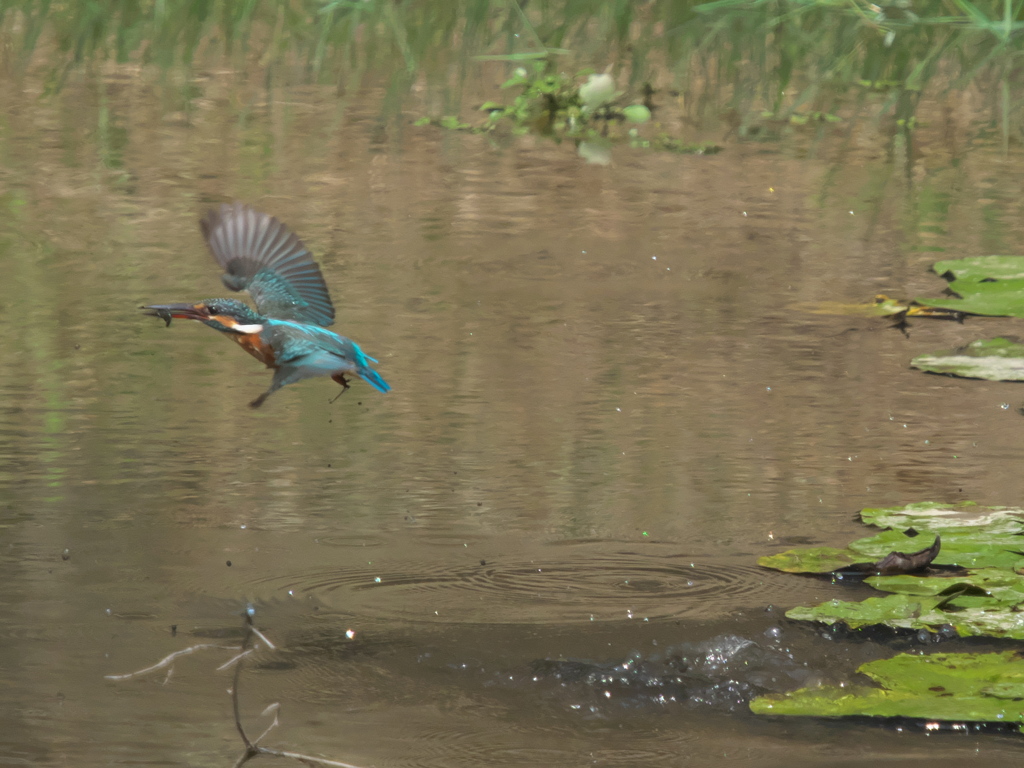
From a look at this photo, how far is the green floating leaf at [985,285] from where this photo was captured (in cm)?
471

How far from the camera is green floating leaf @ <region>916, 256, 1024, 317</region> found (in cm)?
471

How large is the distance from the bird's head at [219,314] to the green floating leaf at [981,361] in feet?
7.28

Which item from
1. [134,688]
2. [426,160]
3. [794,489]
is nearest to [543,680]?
[134,688]

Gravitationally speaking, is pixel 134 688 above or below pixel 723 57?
below

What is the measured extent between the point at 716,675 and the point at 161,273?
284 centimetres

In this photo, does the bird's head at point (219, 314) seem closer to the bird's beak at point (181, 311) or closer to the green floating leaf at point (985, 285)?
the bird's beak at point (181, 311)

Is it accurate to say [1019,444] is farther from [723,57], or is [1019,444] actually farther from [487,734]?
[723,57]

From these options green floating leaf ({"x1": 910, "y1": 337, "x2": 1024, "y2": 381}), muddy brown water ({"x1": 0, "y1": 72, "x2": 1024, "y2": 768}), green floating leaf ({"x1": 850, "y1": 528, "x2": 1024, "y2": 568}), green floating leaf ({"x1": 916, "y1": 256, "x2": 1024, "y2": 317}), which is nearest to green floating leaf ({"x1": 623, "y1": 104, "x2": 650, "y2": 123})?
muddy brown water ({"x1": 0, "y1": 72, "x2": 1024, "y2": 768})

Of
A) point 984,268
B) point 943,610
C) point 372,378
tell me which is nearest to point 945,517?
point 943,610

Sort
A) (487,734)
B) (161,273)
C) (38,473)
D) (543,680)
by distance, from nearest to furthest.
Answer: (487,734) < (543,680) < (38,473) < (161,273)

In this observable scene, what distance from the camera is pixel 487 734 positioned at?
2.48m

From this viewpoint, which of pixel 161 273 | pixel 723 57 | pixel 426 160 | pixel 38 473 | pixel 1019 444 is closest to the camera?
pixel 38 473

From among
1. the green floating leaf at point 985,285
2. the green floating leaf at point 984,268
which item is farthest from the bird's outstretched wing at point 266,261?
the green floating leaf at point 984,268

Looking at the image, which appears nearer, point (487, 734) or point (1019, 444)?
point (487, 734)
